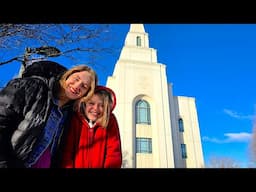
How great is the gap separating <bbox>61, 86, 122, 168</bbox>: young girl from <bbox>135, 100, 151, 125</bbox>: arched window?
8347 mm

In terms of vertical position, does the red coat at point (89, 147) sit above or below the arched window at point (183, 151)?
below

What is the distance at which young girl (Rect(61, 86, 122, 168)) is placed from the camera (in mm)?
2143

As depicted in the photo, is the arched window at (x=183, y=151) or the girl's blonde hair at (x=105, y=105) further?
the arched window at (x=183, y=151)

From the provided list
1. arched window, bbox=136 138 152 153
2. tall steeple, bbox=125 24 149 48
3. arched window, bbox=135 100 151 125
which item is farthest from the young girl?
tall steeple, bbox=125 24 149 48

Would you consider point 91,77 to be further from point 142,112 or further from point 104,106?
point 142,112

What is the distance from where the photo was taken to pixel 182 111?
40.6 ft

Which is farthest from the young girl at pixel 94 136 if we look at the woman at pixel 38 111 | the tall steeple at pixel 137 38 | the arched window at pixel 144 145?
the tall steeple at pixel 137 38

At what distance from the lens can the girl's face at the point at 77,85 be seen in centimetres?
226

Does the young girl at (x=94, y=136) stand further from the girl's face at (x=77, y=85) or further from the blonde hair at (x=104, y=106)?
the girl's face at (x=77, y=85)

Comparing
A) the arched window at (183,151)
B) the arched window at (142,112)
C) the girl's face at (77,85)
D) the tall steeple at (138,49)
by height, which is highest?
the tall steeple at (138,49)

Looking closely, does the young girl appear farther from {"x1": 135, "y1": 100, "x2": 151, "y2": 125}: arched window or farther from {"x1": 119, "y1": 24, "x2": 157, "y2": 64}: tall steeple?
{"x1": 119, "y1": 24, "x2": 157, "y2": 64}: tall steeple

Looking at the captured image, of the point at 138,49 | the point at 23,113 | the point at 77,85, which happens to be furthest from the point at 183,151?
the point at 23,113

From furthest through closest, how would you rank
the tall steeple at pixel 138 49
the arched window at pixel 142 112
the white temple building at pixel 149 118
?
1. the tall steeple at pixel 138 49
2. the arched window at pixel 142 112
3. the white temple building at pixel 149 118
